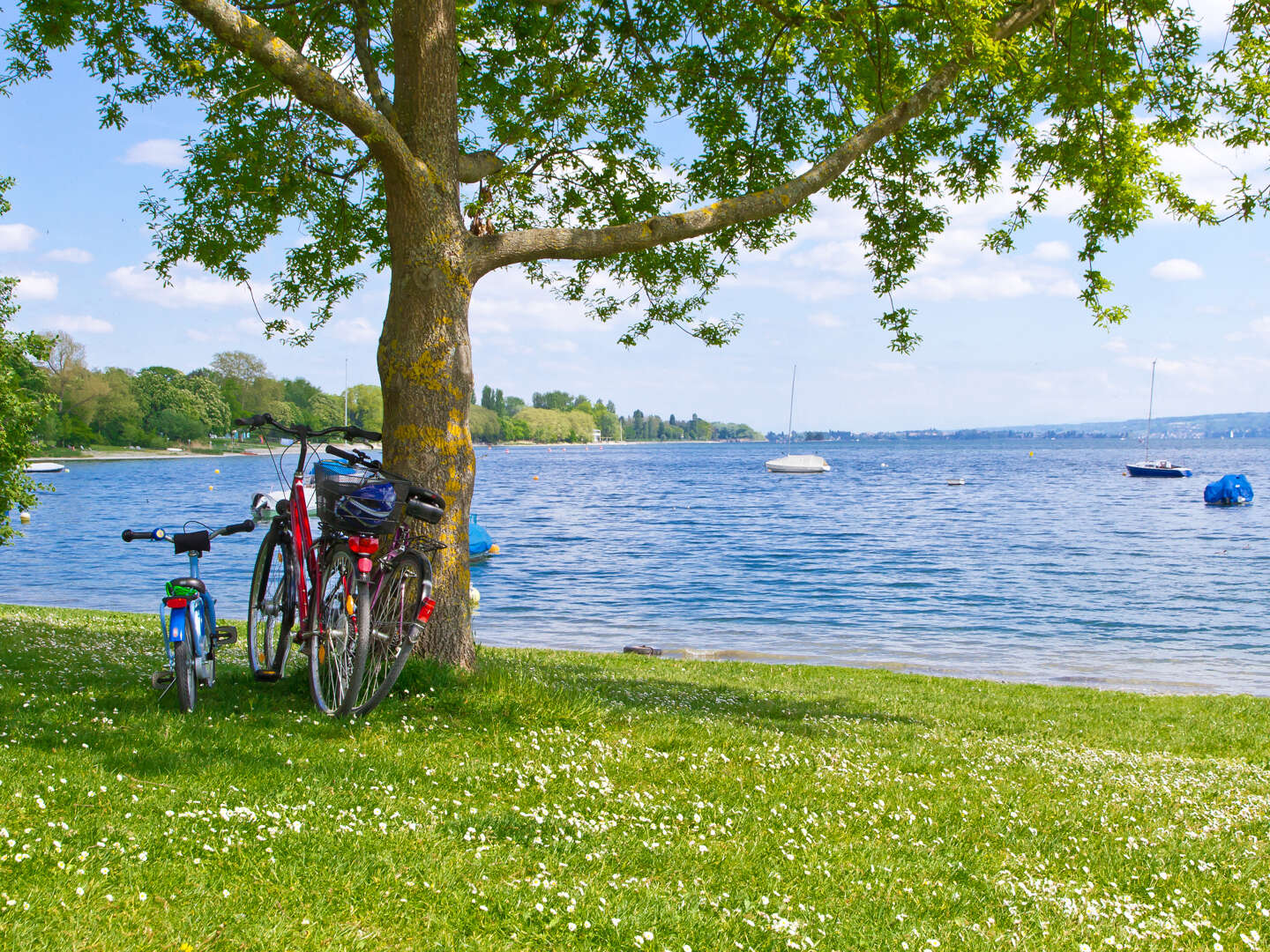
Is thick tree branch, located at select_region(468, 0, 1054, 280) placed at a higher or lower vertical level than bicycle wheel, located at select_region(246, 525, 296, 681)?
higher

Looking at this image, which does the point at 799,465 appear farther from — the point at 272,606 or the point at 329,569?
the point at 329,569

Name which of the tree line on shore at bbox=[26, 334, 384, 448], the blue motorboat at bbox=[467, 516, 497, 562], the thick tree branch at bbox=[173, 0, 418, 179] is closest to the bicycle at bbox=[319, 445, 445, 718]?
the thick tree branch at bbox=[173, 0, 418, 179]

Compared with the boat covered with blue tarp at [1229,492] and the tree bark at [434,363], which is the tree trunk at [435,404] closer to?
the tree bark at [434,363]

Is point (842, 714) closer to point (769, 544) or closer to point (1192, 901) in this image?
point (1192, 901)

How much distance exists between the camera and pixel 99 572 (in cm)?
3941

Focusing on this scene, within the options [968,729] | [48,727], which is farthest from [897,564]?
[48,727]

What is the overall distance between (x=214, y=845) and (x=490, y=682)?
157 inches

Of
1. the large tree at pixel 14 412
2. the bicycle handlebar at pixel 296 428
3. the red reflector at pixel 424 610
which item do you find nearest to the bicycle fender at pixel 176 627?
the bicycle handlebar at pixel 296 428

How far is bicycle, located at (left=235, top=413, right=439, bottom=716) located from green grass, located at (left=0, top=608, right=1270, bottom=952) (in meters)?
0.37

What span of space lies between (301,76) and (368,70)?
106 inches

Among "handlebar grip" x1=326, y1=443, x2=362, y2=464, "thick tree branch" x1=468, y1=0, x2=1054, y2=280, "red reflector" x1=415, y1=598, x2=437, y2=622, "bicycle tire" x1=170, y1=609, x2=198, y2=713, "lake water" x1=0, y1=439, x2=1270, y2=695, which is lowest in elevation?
"lake water" x1=0, y1=439, x2=1270, y2=695

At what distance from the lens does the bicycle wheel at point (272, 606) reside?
7945 mm

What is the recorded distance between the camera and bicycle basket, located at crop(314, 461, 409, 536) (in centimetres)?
729

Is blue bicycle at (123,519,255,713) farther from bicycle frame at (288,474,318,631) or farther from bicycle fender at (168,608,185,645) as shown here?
bicycle frame at (288,474,318,631)
